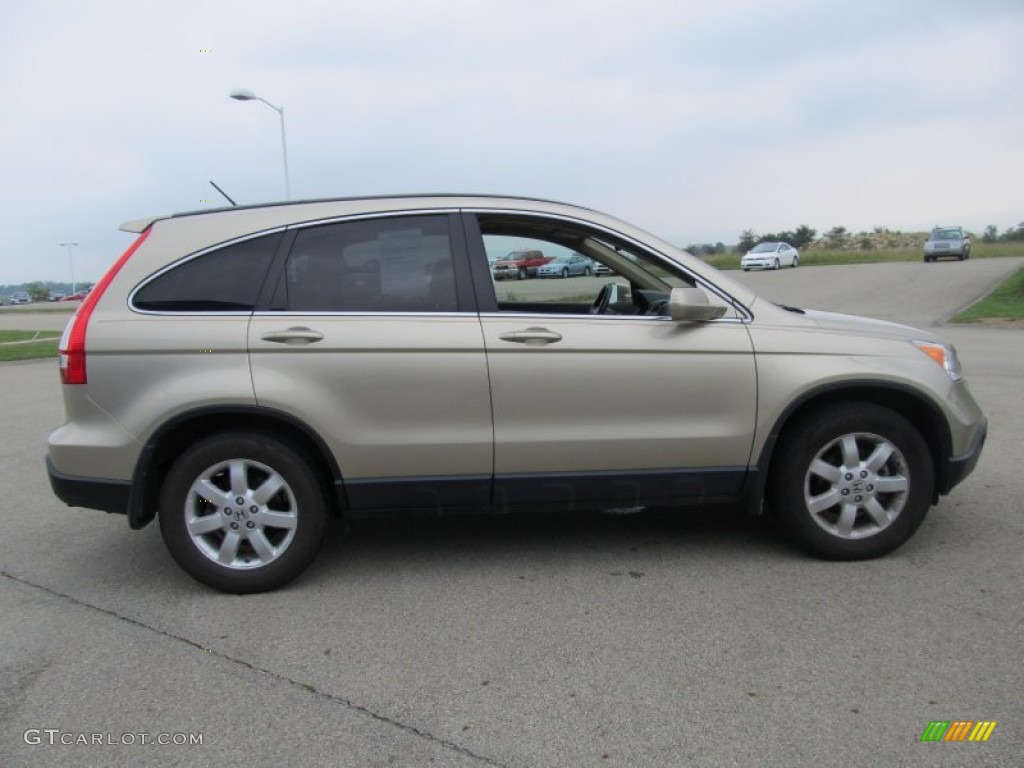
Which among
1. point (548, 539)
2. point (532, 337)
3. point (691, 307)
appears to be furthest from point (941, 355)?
point (548, 539)

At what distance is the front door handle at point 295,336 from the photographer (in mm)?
3648

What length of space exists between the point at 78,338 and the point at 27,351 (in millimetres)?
15167

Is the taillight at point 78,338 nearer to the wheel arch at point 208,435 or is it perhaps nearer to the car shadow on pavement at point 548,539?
the wheel arch at point 208,435

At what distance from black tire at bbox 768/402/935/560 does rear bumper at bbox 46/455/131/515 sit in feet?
10.4

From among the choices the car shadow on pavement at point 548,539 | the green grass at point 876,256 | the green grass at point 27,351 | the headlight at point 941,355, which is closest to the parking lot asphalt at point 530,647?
the car shadow on pavement at point 548,539

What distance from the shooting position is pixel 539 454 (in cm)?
378

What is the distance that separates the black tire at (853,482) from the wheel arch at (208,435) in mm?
2220

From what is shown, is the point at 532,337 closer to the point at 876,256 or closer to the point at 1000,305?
the point at 1000,305

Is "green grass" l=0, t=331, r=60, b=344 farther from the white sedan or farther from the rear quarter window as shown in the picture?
the white sedan

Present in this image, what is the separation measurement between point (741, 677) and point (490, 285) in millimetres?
2047

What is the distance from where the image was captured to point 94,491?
3.70 m

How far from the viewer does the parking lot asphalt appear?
2.60m

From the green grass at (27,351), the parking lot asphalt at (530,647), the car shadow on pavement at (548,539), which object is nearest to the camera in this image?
the parking lot asphalt at (530,647)

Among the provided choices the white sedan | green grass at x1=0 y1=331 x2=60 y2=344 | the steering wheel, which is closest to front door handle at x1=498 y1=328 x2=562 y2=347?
the steering wheel
